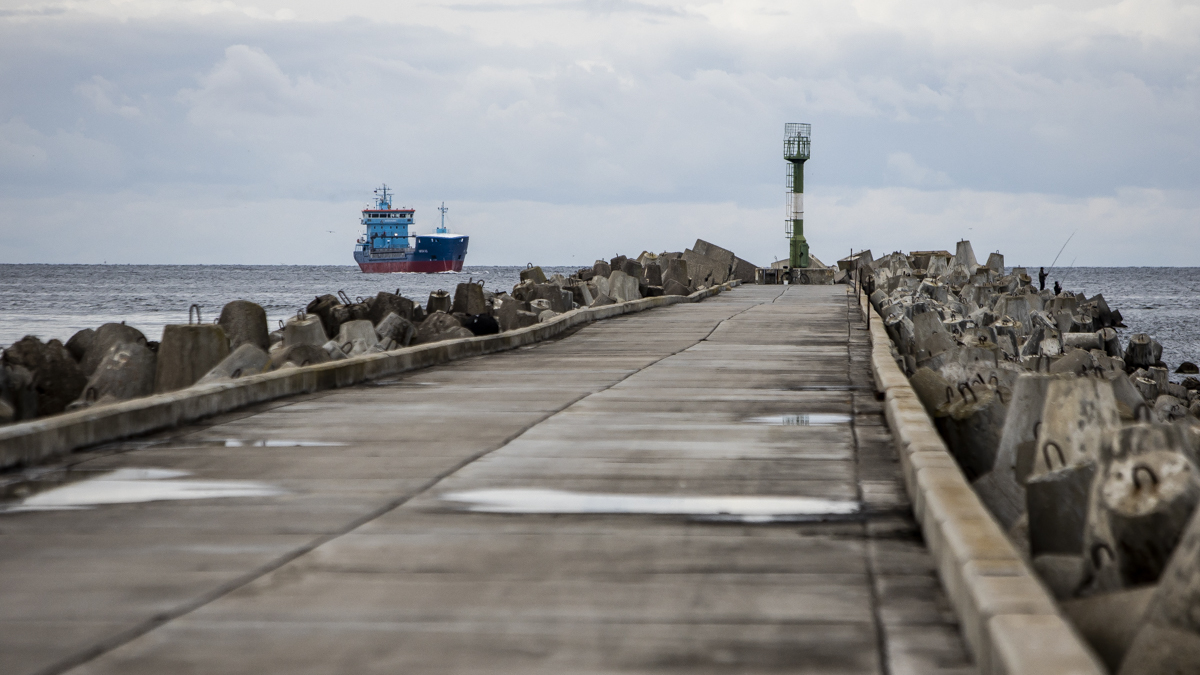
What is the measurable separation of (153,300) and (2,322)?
3039 centimetres

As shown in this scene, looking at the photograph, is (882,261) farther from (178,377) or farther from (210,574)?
(210,574)

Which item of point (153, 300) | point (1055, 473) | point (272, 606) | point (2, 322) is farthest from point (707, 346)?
point (153, 300)

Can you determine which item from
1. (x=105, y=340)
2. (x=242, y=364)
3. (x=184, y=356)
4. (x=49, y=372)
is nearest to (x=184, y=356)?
(x=184, y=356)

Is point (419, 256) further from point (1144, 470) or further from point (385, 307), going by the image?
point (1144, 470)

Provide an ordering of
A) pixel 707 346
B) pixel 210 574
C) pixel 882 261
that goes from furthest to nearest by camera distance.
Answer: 1. pixel 882 261
2. pixel 707 346
3. pixel 210 574

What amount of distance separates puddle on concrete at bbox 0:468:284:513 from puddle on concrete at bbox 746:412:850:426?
14.0 ft

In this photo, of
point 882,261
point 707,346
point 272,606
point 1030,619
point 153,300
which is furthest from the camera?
point 153,300

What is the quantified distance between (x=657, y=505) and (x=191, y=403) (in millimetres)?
4816

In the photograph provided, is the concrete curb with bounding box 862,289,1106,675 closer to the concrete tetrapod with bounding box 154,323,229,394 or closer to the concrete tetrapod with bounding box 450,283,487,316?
the concrete tetrapod with bounding box 154,323,229,394

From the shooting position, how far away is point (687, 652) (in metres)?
4.25

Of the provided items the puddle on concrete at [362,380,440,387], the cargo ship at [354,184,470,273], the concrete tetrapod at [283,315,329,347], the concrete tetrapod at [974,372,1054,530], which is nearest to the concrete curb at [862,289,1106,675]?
the concrete tetrapod at [974,372,1054,530]

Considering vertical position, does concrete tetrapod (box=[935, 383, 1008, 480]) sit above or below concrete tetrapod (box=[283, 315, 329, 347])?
below

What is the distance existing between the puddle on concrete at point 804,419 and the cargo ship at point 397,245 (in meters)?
128

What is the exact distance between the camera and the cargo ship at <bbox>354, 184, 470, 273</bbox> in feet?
449
